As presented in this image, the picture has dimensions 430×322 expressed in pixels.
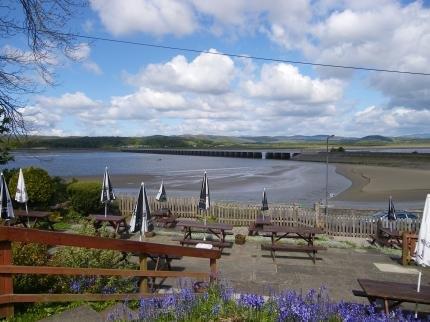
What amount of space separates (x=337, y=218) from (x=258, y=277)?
9314 millimetres

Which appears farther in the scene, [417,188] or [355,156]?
[355,156]

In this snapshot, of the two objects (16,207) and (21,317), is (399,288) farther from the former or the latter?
(16,207)

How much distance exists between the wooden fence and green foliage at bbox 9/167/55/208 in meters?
3.77

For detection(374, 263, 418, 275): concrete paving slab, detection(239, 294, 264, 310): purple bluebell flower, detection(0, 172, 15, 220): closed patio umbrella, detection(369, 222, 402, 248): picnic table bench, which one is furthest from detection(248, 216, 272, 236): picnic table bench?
detection(239, 294, 264, 310): purple bluebell flower

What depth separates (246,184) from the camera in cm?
5238

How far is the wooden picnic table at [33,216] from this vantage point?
52.5 feet

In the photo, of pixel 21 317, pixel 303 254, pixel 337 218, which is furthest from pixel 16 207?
pixel 21 317

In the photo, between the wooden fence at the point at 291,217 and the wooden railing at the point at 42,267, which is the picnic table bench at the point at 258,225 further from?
the wooden railing at the point at 42,267

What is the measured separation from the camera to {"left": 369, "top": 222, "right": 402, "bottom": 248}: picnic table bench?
16.3 metres

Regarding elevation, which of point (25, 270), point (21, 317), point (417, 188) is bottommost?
point (417, 188)

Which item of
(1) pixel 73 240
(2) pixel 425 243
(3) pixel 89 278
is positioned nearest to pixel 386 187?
(2) pixel 425 243

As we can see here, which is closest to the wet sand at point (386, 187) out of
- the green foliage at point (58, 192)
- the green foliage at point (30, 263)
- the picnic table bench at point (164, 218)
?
the picnic table bench at point (164, 218)

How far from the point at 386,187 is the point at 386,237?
34.5 metres

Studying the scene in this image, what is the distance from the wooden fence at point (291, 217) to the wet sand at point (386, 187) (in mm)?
20895
